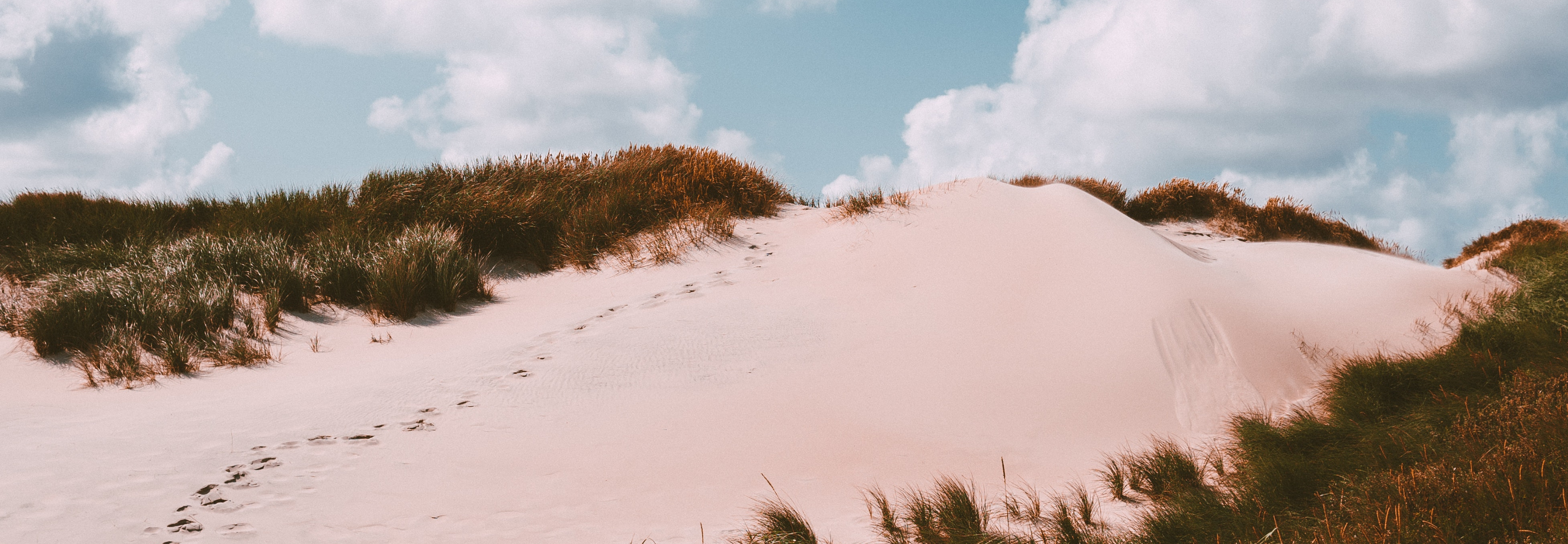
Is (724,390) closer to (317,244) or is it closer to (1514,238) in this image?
(317,244)

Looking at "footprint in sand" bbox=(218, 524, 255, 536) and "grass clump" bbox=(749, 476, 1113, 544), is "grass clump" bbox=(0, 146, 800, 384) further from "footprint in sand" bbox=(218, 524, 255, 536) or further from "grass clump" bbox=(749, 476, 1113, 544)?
"grass clump" bbox=(749, 476, 1113, 544)

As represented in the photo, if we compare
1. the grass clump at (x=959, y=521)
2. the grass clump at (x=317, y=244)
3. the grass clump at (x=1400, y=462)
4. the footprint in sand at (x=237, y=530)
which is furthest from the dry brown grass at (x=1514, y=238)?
the footprint in sand at (x=237, y=530)

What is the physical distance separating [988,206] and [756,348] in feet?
11.9

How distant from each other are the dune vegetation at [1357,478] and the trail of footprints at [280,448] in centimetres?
297

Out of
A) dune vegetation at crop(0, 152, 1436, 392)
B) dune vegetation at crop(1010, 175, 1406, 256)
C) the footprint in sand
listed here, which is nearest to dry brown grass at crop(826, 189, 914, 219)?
dune vegetation at crop(0, 152, 1436, 392)

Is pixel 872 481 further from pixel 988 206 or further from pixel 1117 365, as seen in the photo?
pixel 988 206

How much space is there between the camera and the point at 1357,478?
3824 millimetres

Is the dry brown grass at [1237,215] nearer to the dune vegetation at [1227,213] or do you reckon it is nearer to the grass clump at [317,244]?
the dune vegetation at [1227,213]

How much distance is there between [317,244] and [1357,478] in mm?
9242

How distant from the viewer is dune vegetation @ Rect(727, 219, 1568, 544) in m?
2.89

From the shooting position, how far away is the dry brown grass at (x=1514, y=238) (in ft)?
31.8

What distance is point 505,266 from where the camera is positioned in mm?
9625

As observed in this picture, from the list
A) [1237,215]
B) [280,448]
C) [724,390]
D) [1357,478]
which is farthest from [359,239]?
[1237,215]

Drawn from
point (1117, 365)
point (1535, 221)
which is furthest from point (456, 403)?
point (1535, 221)
